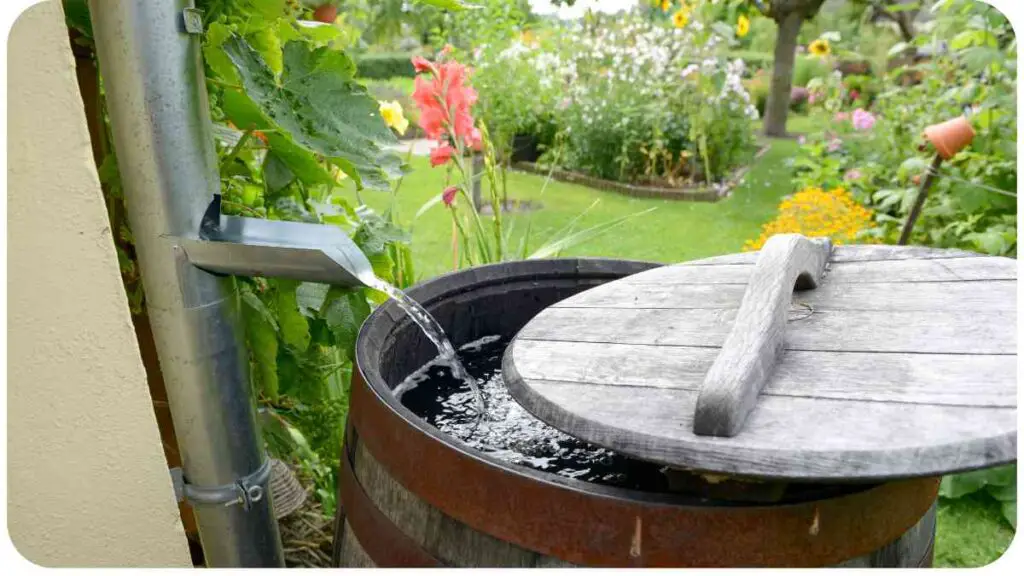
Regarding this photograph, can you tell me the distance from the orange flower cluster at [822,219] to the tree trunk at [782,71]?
3.91m

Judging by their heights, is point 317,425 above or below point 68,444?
below

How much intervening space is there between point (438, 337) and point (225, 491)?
45 cm

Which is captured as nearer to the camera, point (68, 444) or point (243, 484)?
point (68, 444)

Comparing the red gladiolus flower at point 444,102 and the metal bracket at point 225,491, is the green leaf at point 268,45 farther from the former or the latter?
the red gladiolus flower at point 444,102

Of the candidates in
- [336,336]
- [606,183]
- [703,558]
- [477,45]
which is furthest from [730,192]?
[703,558]

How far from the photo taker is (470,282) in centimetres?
149

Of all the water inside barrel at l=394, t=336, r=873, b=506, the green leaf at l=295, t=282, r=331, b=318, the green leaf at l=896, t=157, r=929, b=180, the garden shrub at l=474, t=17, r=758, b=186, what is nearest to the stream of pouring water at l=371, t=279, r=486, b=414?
the water inside barrel at l=394, t=336, r=873, b=506

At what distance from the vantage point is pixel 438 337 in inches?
54.4

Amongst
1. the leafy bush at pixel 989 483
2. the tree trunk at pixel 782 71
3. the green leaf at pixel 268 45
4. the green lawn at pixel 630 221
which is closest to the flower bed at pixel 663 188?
the green lawn at pixel 630 221

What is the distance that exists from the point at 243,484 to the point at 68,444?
23 centimetres

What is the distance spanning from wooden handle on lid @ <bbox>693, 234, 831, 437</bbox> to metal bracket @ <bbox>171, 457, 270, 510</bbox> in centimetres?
68

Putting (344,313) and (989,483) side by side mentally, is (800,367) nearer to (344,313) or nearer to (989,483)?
(344,313)

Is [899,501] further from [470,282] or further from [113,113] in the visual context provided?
[113,113]

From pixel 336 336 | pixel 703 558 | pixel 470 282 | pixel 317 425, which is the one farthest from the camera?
pixel 317 425
